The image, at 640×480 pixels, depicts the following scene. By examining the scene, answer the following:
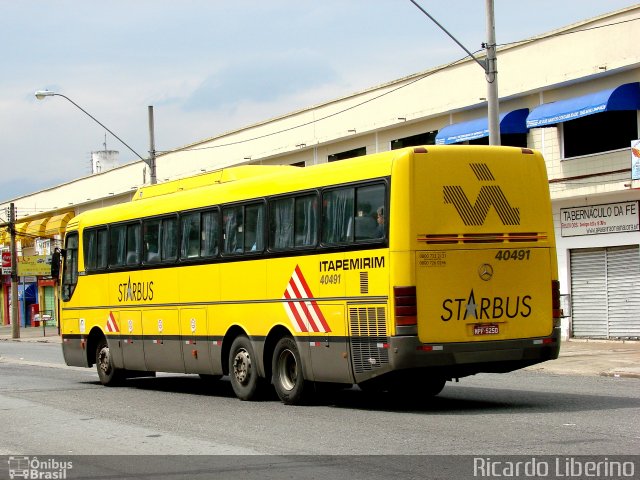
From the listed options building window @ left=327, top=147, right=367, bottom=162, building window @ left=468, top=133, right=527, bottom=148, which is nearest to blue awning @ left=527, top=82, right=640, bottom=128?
building window @ left=468, top=133, right=527, bottom=148


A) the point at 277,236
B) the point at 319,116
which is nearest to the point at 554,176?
the point at 319,116

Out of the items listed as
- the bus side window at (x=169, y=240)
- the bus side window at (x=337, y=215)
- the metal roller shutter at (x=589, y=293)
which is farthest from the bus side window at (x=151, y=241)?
the metal roller shutter at (x=589, y=293)

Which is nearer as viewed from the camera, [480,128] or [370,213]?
[370,213]

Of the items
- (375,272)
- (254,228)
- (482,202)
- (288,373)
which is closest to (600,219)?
(254,228)

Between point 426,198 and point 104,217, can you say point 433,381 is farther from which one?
point 104,217

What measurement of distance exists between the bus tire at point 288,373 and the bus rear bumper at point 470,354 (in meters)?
2.20

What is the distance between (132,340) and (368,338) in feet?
24.2

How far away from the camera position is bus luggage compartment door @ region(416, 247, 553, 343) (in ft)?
43.2

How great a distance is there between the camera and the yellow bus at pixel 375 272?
43.3ft

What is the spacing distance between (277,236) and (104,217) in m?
6.41

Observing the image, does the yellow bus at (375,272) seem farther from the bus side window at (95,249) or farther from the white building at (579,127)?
the white building at (579,127)

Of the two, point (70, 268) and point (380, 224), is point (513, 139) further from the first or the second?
point (380, 224)

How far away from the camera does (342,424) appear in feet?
41.5

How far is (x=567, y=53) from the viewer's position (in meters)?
28.9
